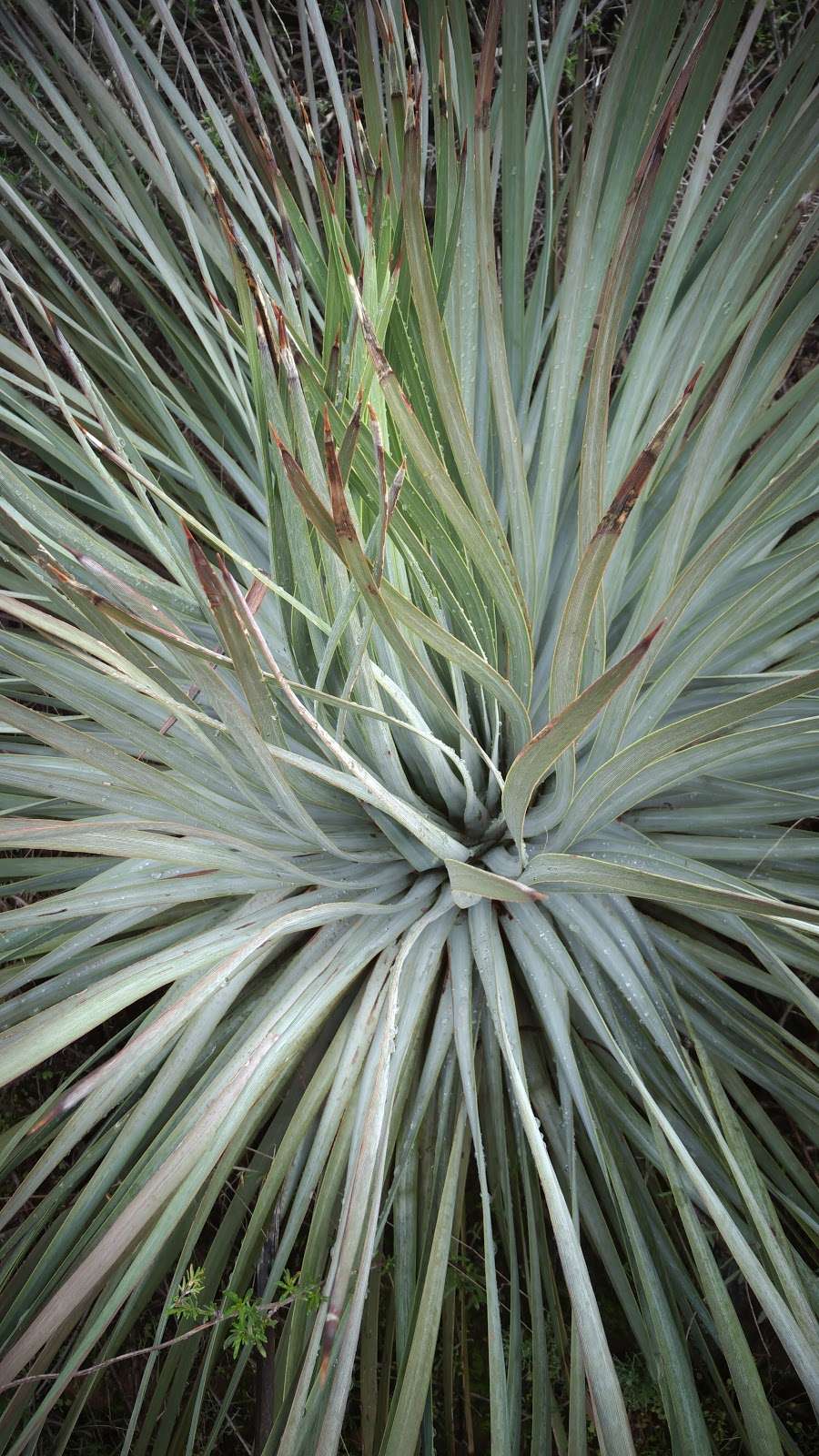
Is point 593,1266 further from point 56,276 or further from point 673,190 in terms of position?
point 56,276

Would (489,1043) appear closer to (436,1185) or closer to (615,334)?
(436,1185)

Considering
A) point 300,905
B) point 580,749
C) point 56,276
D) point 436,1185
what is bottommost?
point 436,1185

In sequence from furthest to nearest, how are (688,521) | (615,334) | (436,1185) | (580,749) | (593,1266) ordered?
1. (593,1266)
2. (580,749)
3. (436,1185)
4. (688,521)
5. (615,334)

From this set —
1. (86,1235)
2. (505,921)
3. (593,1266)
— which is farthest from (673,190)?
(593,1266)

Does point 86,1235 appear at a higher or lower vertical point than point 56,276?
lower

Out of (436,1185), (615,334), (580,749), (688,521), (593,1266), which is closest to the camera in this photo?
(615,334)

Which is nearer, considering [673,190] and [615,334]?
[615,334]
